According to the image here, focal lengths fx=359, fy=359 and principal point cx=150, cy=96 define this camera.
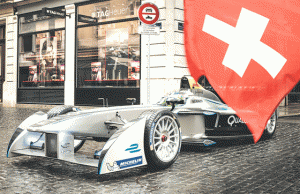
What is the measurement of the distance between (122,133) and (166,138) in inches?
28.6

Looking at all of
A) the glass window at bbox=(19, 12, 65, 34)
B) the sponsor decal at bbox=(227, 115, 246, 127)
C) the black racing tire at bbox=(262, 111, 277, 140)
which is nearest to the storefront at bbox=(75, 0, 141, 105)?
the glass window at bbox=(19, 12, 65, 34)

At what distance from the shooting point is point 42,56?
1700 centimetres

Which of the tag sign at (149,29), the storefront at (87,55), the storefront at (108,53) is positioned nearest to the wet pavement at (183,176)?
the tag sign at (149,29)

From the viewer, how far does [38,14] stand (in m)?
17.1

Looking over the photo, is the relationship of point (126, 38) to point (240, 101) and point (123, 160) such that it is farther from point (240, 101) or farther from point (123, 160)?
point (240, 101)

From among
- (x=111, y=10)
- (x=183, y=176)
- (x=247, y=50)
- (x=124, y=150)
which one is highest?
(x=111, y=10)

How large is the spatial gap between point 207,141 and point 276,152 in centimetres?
101

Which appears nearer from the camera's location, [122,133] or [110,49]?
[122,133]

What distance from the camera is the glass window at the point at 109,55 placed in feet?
45.1

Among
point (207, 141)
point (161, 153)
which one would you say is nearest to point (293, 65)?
point (161, 153)

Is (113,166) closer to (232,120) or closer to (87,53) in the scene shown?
(232,120)

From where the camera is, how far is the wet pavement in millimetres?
3211

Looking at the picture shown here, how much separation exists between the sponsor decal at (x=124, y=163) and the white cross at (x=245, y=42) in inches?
91.2

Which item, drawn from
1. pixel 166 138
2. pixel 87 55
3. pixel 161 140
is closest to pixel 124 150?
pixel 161 140
